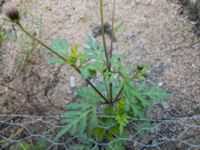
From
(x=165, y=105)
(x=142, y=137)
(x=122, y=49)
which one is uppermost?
(x=122, y=49)

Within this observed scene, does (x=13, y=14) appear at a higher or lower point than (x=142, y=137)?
higher

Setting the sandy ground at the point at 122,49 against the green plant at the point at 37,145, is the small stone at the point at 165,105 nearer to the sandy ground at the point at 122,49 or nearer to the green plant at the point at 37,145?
the sandy ground at the point at 122,49

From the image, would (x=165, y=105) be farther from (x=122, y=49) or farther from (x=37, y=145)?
(x=37, y=145)

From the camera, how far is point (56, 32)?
2.71 meters

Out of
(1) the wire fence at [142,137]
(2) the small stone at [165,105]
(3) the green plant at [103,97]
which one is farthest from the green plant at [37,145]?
(2) the small stone at [165,105]

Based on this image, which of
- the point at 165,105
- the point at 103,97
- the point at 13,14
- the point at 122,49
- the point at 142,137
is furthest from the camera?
the point at 122,49

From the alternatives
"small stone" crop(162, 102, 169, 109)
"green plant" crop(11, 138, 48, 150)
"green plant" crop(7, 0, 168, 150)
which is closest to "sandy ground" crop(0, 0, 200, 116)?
"small stone" crop(162, 102, 169, 109)

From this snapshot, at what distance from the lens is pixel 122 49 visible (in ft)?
8.38

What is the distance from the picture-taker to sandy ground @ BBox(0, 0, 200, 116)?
2367mm

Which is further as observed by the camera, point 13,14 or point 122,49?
point 122,49

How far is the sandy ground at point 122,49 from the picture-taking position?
7.77ft

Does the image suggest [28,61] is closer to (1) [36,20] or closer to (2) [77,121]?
(1) [36,20]

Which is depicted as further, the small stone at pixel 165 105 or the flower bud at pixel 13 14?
the small stone at pixel 165 105

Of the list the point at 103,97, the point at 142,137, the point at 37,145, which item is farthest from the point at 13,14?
the point at 142,137
